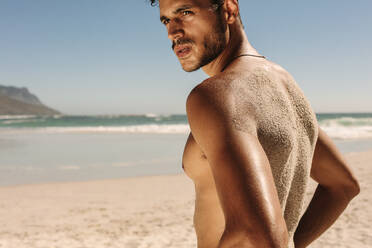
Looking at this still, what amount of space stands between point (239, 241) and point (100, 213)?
597cm

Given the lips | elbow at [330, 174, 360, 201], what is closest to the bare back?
the lips

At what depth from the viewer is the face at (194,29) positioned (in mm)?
885

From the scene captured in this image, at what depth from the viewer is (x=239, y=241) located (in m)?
0.56

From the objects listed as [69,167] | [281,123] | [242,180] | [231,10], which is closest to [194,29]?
[231,10]

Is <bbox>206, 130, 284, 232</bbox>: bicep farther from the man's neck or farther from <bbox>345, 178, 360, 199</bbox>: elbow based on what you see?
<bbox>345, 178, 360, 199</bbox>: elbow

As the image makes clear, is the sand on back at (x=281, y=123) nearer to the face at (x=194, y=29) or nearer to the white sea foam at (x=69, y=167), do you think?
the face at (x=194, y=29)

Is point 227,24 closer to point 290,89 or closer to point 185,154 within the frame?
point 290,89

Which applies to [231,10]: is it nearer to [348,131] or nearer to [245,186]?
[245,186]

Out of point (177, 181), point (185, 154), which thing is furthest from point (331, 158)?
point (177, 181)

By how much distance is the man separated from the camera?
0.56 metres

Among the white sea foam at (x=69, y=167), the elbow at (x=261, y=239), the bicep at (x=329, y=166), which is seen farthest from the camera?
the white sea foam at (x=69, y=167)

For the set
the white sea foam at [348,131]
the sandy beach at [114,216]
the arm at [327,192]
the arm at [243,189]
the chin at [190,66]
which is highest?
the chin at [190,66]

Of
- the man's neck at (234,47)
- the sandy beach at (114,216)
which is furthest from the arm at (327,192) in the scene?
the sandy beach at (114,216)

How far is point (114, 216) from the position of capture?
595 cm
